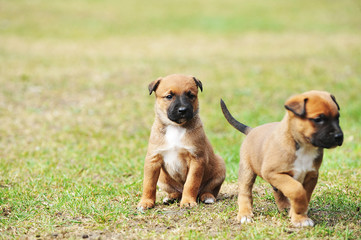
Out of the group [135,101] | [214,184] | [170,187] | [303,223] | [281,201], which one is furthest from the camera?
[135,101]

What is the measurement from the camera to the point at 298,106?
399 cm

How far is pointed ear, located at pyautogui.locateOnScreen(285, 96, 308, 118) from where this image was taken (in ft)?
13.1

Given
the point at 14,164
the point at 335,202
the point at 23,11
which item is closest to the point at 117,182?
the point at 14,164

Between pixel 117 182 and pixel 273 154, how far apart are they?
2.91 metres

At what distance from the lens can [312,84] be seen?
1212 cm

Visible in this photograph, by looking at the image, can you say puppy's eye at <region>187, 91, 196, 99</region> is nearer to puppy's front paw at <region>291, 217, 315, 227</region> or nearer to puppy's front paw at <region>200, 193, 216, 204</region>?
puppy's front paw at <region>200, 193, 216, 204</region>

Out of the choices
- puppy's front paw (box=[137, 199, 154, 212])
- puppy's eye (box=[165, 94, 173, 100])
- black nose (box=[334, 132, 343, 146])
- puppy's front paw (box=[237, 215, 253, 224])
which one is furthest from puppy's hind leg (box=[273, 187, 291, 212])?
puppy's eye (box=[165, 94, 173, 100])

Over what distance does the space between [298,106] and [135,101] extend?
738cm

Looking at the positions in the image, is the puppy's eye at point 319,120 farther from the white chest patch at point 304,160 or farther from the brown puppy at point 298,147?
the white chest patch at point 304,160

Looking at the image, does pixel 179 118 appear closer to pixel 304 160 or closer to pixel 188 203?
pixel 188 203

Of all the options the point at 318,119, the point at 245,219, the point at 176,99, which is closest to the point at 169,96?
the point at 176,99

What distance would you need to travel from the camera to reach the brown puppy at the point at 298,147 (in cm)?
396

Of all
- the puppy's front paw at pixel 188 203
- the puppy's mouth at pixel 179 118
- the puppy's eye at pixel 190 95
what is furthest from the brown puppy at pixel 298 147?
the puppy's eye at pixel 190 95

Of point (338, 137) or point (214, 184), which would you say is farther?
point (214, 184)
